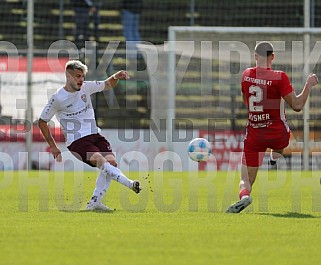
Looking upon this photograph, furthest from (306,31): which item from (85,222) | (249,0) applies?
(85,222)

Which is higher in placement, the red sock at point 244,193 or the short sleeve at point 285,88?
the short sleeve at point 285,88

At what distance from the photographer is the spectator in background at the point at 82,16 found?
23.2 metres

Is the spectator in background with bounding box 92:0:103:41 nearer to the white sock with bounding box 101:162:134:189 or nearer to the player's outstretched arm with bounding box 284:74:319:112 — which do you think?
the white sock with bounding box 101:162:134:189

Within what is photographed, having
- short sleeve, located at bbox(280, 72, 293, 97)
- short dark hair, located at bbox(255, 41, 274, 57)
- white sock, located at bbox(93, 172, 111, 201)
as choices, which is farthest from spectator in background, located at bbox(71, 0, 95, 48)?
short sleeve, located at bbox(280, 72, 293, 97)

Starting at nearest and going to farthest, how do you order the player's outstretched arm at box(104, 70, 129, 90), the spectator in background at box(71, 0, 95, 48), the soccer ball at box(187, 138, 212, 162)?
the player's outstretched arm at box(104, 70, 129, 90) → the soccer ball at box(187, 138, 212, 162) → the spectator in background at box(71, 0, 95, 48)

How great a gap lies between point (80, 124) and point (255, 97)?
2347mm

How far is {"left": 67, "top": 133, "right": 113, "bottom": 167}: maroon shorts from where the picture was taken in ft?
37.8

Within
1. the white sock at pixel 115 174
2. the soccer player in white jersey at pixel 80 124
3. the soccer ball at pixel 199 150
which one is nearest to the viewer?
the white sock at pixel 115 174

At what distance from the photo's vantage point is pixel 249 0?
80.2 feet

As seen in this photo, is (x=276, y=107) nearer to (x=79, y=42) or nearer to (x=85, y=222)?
(x=85, y=222)

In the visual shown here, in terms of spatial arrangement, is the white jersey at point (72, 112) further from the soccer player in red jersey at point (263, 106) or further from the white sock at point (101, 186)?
the soccer player in red jersey at point (263, 106)

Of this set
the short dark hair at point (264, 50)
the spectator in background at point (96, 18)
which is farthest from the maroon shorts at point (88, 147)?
the spectator in background at point (96, 18)

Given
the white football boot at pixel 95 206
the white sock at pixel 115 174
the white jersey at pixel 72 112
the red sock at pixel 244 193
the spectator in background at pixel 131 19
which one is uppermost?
the spectator in background at pixel 131 19

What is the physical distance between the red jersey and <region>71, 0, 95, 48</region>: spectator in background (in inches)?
486
